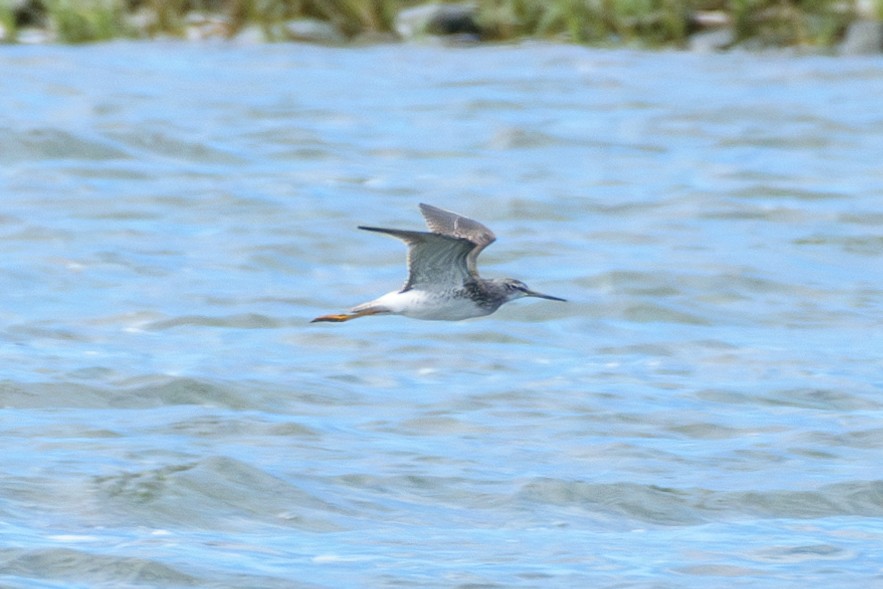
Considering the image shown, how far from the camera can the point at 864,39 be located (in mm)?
21625

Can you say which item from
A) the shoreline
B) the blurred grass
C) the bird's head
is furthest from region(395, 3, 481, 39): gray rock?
the bird's head

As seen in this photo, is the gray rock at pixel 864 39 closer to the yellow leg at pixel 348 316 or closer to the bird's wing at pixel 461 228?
the bird's wing at pixel 461 228

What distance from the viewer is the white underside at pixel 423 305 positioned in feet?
→ 25.7

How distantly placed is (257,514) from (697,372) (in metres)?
3.40

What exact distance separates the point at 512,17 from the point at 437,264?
50.5ft

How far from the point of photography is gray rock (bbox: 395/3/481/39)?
23047 mm

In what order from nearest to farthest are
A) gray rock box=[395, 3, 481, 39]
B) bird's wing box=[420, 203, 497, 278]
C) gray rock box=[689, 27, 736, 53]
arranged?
bird's wing box=[420, 203, 497, 278]
gray rock box=[689, 27, 736, 53]
gray rock box=[395, 3, 481, 39]

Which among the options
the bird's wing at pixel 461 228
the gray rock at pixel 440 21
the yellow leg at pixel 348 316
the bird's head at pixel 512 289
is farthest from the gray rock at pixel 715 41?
the yellow leg at pixel 348 316

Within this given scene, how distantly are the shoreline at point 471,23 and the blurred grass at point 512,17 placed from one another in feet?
0.04

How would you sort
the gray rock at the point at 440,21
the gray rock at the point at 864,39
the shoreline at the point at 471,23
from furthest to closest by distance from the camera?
1. the gray rock at the point at 440,21
2. the shoreline at the point at 471,23
3. the gray rock at the point at 864,39

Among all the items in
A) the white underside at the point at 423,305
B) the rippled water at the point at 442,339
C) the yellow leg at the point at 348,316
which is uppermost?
the white underside at the point at 423,305

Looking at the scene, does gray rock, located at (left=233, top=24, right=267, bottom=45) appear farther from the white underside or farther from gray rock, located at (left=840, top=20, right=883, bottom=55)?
the white underside

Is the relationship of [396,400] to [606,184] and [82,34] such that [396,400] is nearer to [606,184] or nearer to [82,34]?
[606,184]

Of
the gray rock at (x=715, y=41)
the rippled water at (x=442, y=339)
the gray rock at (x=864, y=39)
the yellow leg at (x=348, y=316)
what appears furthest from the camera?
the gray rock at (x=715, y=41)
